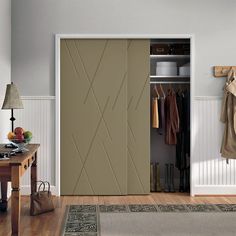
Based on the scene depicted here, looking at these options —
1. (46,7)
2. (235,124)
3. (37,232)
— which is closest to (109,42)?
(46,7)

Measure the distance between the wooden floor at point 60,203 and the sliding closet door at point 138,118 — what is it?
26 centimetres

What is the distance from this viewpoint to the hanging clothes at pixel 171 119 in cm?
634

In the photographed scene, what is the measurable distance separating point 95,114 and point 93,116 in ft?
0.12

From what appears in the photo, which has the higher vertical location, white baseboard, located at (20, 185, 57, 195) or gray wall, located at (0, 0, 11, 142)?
gray wall, located at (0, 0, 11, 142)

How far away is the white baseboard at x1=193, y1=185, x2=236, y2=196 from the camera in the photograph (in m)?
6.20

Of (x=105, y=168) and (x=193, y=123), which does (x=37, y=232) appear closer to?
(x=105, y=168)

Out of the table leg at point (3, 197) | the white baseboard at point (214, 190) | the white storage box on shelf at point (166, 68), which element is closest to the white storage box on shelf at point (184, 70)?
the white storage box on shelf at point (166, 68)

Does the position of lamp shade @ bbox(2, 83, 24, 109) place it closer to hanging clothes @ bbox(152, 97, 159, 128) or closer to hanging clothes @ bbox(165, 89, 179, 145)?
hanging clothes @ bbox(152, 97, 159, 128)

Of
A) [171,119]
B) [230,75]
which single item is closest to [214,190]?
[171,119]

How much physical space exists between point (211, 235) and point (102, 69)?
8.85 ft

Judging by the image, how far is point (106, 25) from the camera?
6133 millimetres

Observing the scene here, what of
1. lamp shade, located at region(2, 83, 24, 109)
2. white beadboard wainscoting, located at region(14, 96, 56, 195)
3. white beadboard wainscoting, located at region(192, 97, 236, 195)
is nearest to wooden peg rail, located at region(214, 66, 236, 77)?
white beadboard wainscoting, located at region(192, 97, 236, 195)

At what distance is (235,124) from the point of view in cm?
613

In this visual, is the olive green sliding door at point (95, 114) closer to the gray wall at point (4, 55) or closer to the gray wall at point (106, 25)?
the gray wall at point (106, 25)
